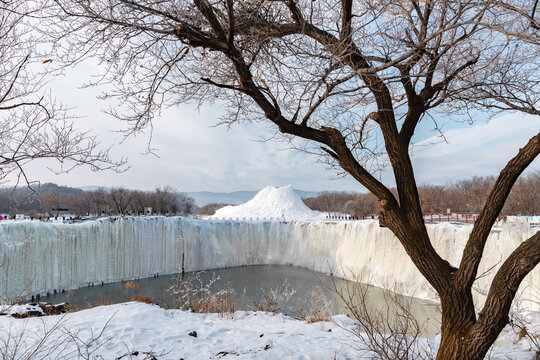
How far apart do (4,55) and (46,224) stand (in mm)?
11006

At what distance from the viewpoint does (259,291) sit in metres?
12.4

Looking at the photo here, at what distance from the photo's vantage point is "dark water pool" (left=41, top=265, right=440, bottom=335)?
9.61m

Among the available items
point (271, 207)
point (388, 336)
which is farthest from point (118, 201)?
point (388, 336)

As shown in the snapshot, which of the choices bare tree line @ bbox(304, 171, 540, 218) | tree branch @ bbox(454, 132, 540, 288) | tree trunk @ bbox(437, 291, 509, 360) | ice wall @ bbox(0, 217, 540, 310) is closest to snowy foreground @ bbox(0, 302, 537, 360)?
tree trunk @ bbox(437, 291, 509, 360)

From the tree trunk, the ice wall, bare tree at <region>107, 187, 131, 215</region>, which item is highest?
bare tree at <region>107, 187, 131, 215</region>

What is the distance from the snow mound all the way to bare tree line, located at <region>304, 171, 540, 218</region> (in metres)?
7.36

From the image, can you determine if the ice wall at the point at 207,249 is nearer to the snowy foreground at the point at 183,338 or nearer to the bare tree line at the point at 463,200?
the snowy foreground at the point at 183,338

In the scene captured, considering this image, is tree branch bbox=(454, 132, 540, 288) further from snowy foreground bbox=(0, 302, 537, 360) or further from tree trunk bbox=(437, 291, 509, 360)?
snowy foreground bbox=(0, 302, 537, 360)

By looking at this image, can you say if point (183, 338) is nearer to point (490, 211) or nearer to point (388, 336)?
point (388, 336)

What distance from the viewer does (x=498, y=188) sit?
248 cm

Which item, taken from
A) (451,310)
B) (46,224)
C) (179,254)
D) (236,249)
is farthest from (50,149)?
(236,249)

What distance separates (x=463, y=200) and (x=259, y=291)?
3497 cm

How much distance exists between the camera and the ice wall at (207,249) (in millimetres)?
11695

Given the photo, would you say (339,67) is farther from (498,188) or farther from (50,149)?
(50,149)
